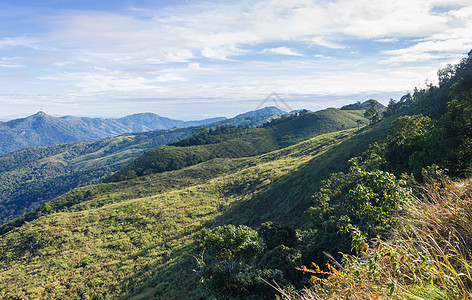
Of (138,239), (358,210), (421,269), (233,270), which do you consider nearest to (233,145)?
(138,239)

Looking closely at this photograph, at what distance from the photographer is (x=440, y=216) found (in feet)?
19.1

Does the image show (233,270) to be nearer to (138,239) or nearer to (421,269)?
(421,269)

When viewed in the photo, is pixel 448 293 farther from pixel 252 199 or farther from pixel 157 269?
pixel 252 199

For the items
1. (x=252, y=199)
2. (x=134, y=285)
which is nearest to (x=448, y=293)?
(x=134, y=285)

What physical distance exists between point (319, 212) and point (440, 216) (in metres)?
21.3

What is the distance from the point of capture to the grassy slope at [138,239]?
34.1 meters

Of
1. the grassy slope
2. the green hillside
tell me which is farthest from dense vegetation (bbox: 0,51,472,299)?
the green hillside

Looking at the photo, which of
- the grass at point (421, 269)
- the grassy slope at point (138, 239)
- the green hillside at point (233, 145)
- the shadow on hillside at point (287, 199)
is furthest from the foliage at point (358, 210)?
the green hillside at point (233, 145)

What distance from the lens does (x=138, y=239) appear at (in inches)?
→ 1917

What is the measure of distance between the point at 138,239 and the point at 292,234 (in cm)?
3681

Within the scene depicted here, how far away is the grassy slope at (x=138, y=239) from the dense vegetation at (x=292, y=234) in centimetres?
27

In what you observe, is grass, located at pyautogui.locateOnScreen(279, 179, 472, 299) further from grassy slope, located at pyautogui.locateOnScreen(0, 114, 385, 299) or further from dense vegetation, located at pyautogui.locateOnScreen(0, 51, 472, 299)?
grassy slope, located at pyautogui.locateOnScreen(0, 114, 385, 299)

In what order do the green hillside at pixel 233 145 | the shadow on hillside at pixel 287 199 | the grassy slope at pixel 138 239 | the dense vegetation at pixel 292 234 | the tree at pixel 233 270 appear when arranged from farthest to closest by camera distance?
1. the green hillside at pixel 233 145
2. the shadow on hillside at pixel 287 199
3. the grassy slope at pixel 138 239
4. the tree at pixel 233 270
5. the dense vegetation at pixel 292 234

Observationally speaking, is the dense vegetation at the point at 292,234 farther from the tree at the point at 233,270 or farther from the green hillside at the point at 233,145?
the green hillside at the point at 233,145
